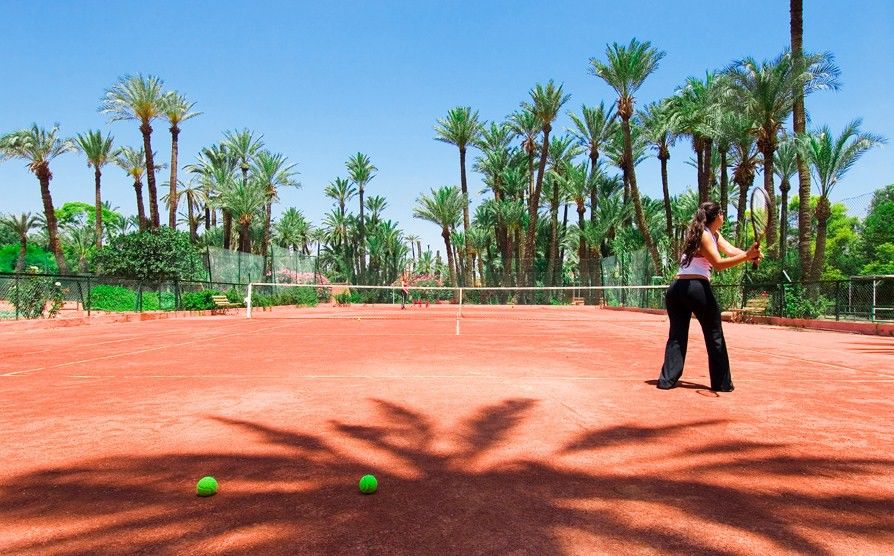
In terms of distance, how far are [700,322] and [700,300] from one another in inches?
8.5

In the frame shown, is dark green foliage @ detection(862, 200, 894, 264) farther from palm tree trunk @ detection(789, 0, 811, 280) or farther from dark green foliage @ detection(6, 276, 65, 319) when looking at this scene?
dark green foliage @ detection(6, 276, 65, 319)

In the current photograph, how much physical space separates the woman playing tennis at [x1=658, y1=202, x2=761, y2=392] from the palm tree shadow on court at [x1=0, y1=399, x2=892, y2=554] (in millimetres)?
2060

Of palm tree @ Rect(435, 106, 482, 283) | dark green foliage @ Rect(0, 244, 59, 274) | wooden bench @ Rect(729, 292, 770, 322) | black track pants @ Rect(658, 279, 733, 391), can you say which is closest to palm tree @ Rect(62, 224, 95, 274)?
dark green foliage @ Rect(0, 244, 59, 274)

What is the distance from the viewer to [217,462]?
11.8ft

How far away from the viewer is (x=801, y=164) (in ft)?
69.4

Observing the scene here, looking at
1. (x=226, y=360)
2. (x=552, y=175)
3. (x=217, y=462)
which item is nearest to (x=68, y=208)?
(x=552, y=175)

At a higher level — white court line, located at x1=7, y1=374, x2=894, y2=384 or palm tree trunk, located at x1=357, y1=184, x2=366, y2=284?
palm tree trunk, located at x1=357, y1=184, x2=366, y2=284

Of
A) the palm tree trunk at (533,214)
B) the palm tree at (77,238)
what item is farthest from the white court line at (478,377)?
the palm tree at (77,238)

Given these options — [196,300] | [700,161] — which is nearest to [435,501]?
[196,300]

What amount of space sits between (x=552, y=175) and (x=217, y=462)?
46.1 meters

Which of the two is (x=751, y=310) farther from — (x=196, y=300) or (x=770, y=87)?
(x=196, y=300)

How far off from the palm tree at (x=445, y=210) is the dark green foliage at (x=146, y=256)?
74.1 feet

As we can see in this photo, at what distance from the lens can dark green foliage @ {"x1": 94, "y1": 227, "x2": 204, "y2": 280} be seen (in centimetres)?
3194

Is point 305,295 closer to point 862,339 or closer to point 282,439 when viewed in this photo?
point 862,339
